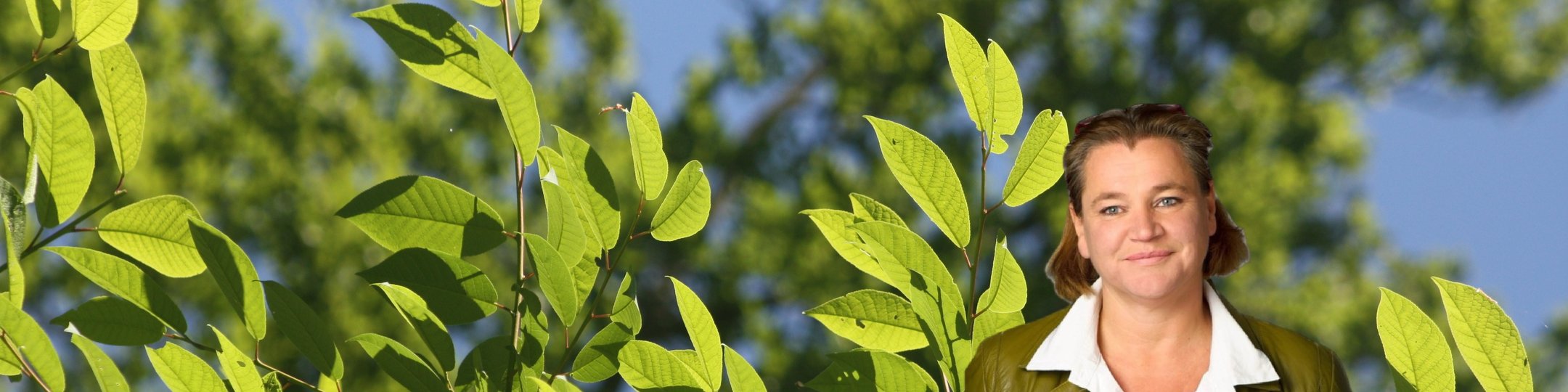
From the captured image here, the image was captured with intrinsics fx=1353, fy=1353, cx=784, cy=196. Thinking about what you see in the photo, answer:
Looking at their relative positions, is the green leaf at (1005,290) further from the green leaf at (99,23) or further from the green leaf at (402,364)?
the green leaf at (99,23)

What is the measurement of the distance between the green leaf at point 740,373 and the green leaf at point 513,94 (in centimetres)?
7

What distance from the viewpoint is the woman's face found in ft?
1.27

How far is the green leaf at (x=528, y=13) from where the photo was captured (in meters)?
0.36

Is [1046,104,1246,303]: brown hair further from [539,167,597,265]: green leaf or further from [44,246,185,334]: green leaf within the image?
[44,246,185,334]: green leaf

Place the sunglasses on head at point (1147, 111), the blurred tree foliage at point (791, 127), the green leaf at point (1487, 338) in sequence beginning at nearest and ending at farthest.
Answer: the green leaf at point (1487, 338) < the sunglasses on head at point (1147, 111) < the blurred tree foliage at point (791, 127)

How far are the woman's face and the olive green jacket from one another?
26 millimetres

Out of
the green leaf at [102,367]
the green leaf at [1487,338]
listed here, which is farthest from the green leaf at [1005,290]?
the green leaf at [102,367]

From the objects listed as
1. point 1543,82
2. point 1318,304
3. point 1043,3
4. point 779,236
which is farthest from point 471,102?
point 1543,82

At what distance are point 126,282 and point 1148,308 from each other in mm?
293

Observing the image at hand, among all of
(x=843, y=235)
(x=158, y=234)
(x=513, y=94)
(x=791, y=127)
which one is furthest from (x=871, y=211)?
(x=791, y=127)

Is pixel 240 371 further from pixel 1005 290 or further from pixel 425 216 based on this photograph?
pixel 1005 290

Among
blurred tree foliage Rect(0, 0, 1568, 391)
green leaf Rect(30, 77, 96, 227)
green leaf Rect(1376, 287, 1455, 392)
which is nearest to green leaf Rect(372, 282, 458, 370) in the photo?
green leaf Rect(30, 77, 96, 227)

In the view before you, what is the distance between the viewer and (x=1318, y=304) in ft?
14.9

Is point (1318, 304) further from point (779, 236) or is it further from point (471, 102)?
point (471, 102)
